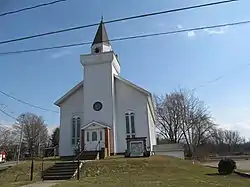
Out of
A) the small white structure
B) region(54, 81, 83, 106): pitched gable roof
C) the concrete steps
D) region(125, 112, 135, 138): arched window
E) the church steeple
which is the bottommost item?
the concrete steps

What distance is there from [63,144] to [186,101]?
27.2 m

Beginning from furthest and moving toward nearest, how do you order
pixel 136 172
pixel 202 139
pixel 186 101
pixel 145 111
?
1. pixel 202 139
2. pixel 186 101
3. pixel 145 111
4. pixel 136 172

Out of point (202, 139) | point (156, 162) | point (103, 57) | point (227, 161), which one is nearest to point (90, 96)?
point (103, 57)

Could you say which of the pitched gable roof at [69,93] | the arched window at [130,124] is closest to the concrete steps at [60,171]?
the arched window at [130,124]

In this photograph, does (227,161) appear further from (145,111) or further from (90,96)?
(90,96)

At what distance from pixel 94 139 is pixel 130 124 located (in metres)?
4.09

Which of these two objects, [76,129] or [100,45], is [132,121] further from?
[100,45]

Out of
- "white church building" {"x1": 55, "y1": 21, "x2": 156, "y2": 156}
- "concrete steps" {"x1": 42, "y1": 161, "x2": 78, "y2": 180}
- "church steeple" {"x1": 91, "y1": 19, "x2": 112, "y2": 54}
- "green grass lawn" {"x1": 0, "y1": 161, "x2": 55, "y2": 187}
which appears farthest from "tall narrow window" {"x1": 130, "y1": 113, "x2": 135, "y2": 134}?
"green grass lawn" {"x1": 0, "y1": 161, "x2": 55, "y2": 187}

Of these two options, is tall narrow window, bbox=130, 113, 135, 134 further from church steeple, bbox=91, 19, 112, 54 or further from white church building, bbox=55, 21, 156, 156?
church steeple, bbox=91, 19, 112, 54

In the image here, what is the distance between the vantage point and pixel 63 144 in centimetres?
2978

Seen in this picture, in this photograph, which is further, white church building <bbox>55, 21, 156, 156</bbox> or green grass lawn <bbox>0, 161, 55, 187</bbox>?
white church building <bbox>55, 21, 156, 156</bbox>

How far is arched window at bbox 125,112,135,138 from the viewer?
28.6 metres

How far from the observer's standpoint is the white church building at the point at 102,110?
28219mm

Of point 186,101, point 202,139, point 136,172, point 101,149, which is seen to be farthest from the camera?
point 202,139
